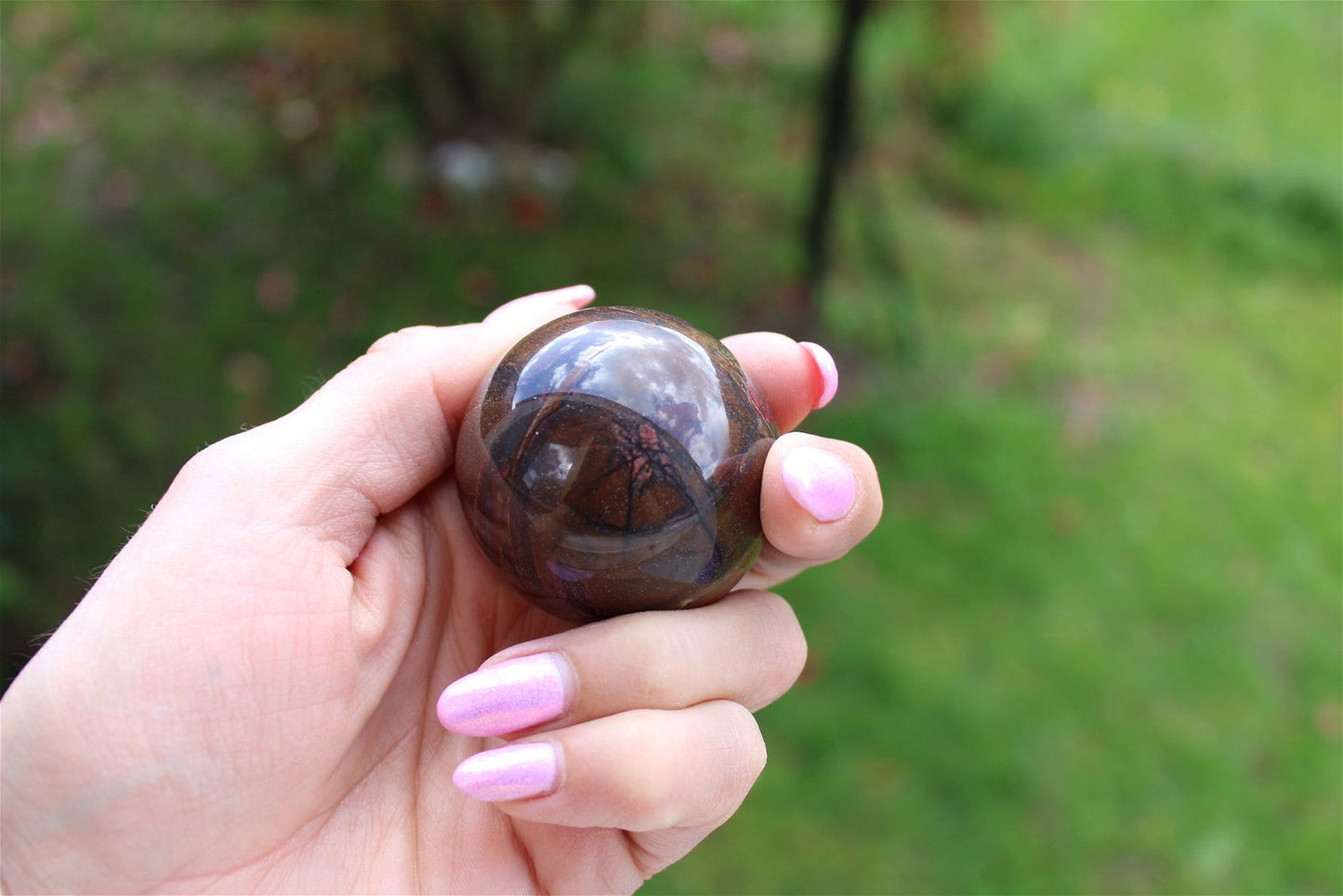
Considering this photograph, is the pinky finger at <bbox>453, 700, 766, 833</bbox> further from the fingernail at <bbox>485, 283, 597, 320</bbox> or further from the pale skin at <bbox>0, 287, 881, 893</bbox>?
the fingernail at <bbox>485, 283, 597, 320</bbox>

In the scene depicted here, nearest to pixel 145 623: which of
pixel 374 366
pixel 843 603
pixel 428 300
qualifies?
pixel 374 366

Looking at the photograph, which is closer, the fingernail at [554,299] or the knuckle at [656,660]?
the knuckle at [656,660]

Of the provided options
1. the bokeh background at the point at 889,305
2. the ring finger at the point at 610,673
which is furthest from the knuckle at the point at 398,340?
the bokeh background at the point at 889,305

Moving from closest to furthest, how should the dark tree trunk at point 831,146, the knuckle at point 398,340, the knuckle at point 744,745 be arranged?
the knuckle at point 744,745, the knuckle at point 398,340, the dark tree trunk at point 831,146

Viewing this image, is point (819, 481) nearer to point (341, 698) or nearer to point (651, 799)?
point (651, 799)

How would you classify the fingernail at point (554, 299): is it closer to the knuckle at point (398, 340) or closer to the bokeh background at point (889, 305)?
the knuckle at point (398, 340)

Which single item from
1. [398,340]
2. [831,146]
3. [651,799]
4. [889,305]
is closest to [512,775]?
[651,799]
